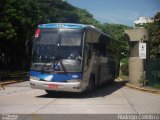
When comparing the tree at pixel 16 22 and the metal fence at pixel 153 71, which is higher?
the tree at pixel 16 22

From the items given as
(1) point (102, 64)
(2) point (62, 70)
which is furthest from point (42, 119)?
(1) point (102, 64)

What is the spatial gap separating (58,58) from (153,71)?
29.1 feet

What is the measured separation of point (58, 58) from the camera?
17109mm

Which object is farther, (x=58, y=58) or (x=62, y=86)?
(x=58, y=58)

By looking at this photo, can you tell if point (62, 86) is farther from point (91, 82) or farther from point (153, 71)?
point (153, 71)

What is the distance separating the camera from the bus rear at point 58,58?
17.0 metres

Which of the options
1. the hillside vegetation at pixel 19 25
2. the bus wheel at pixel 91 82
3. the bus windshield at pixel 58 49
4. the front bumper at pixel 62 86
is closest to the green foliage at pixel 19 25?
the hillside vegetation at pixel 19 25

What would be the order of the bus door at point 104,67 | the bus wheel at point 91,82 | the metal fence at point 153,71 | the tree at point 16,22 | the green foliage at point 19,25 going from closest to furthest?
the bus wheel at point 91,82
the bus door at point 104,67
the metal fence at point 153,71
the tree at point 16,22
the green foliage at point 19,25

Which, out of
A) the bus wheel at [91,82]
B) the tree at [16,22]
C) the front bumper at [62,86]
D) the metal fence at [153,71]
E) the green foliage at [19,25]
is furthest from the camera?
the green foliage at [19,25]

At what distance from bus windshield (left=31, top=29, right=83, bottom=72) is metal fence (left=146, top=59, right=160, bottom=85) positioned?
805 centimetres

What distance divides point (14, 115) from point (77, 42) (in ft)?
20.4

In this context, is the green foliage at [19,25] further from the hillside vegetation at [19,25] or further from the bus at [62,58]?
the bus at [62,58]

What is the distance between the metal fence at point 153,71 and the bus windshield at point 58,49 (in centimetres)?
805

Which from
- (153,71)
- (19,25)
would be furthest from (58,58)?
(19,25)
